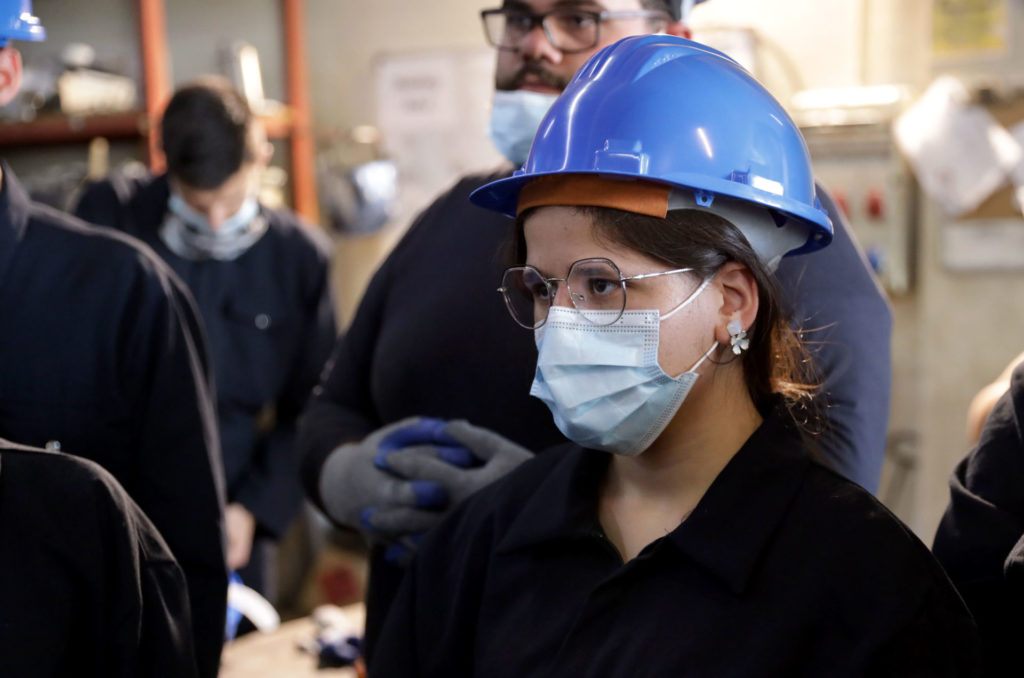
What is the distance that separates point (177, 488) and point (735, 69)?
987mm

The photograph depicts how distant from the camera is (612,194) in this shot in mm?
1008

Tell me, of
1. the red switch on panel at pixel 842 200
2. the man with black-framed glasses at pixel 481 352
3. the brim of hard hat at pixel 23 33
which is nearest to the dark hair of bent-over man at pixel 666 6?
the man with black-framed glasses at pixel 481 352

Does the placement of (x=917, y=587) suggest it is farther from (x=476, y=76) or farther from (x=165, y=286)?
(x=476, y=76)

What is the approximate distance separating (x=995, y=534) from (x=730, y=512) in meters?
0.27

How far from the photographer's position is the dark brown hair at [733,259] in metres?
1.01

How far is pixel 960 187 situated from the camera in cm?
340

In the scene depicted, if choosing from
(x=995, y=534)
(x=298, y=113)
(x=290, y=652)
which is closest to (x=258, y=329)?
(x=290, y=652)

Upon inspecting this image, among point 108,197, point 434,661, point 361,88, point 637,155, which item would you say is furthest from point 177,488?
point 361,88

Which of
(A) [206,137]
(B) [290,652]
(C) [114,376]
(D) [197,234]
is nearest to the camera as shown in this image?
(C) [114,376]

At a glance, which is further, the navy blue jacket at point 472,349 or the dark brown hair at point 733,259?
the navy blue jacket at point 472,349

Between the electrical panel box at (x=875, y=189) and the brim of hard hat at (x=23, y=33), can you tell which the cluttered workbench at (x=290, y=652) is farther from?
the electrical panel box at (x=875, y=189)

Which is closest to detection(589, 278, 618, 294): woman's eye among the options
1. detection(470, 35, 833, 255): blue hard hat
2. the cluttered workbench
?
Result: detection(470, 35, 833, 255): blue hard hat

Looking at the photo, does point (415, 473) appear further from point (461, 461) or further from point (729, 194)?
point (729, 194)

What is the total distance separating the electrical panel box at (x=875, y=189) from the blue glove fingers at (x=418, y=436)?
2.50m
